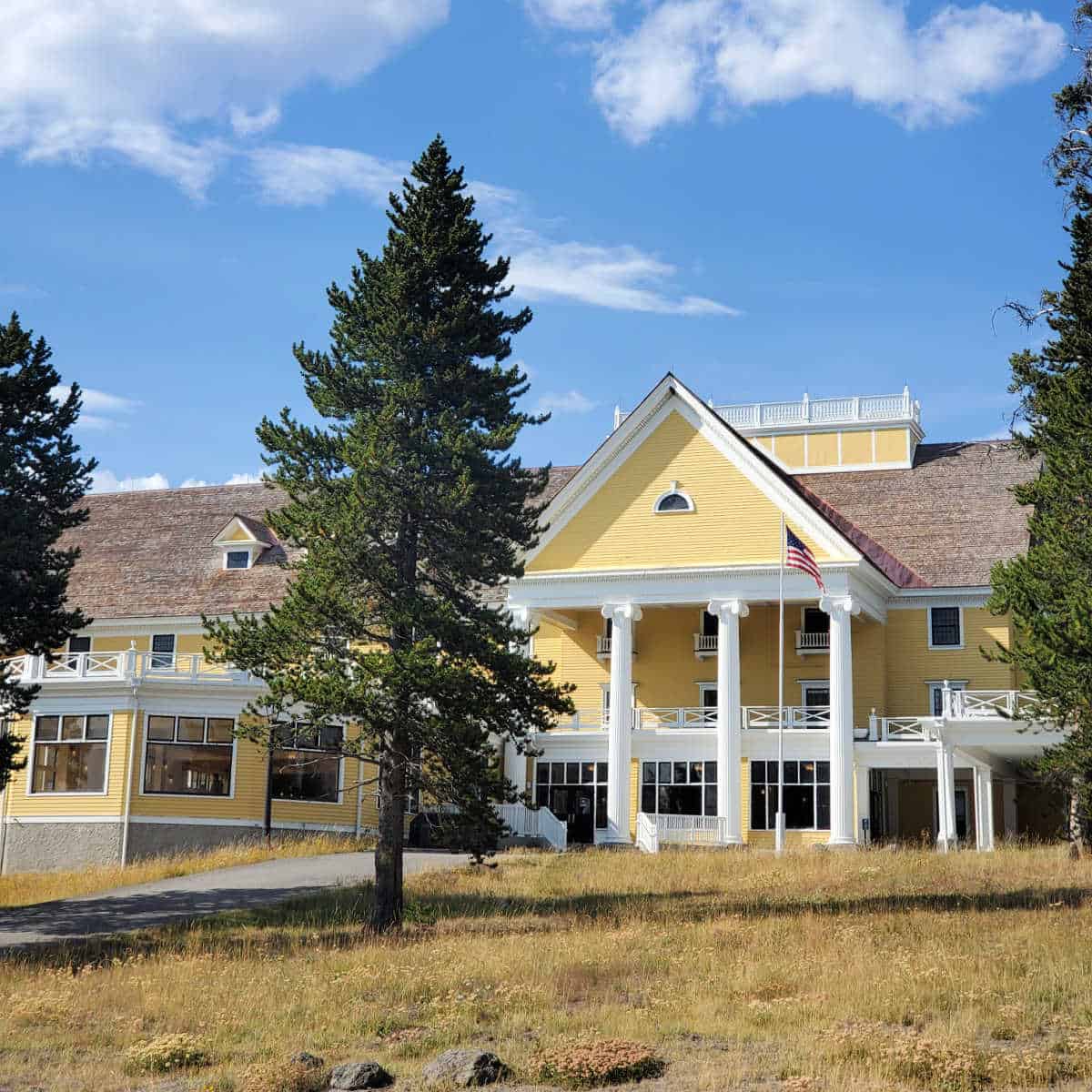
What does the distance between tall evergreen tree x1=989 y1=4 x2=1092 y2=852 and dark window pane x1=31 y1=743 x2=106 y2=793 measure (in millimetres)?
24630

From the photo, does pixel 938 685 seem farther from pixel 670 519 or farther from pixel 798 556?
pixel 670 519

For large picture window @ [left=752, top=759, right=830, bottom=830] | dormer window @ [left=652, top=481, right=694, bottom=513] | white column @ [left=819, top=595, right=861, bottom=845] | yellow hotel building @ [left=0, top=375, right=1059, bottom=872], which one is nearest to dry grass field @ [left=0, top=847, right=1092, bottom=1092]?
yellow hotel building @ [left=0, top=375, right=1059, bottom=872]

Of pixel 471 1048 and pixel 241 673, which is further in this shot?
pixel 241 673

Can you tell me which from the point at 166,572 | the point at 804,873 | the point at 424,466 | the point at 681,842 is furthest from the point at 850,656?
the point at 166,572

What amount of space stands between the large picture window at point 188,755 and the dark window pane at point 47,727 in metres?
2.83

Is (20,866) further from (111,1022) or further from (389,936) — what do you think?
(111,1022)

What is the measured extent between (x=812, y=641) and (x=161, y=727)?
2106cm

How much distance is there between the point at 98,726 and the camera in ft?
136

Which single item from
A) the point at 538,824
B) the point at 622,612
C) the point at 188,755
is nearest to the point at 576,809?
the point at 538,824

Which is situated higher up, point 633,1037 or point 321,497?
point 321,497

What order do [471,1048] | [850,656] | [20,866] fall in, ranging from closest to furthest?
[471,1048] < [20,866] < [850,656]

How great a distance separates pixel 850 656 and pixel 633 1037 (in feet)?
99.5

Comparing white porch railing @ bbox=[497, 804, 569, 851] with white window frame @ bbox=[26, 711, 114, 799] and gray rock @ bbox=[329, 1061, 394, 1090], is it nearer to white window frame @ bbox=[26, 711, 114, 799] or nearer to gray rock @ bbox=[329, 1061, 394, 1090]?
white window frame @ bbox=[26, 711, 114, 799]

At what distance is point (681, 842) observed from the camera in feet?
143
